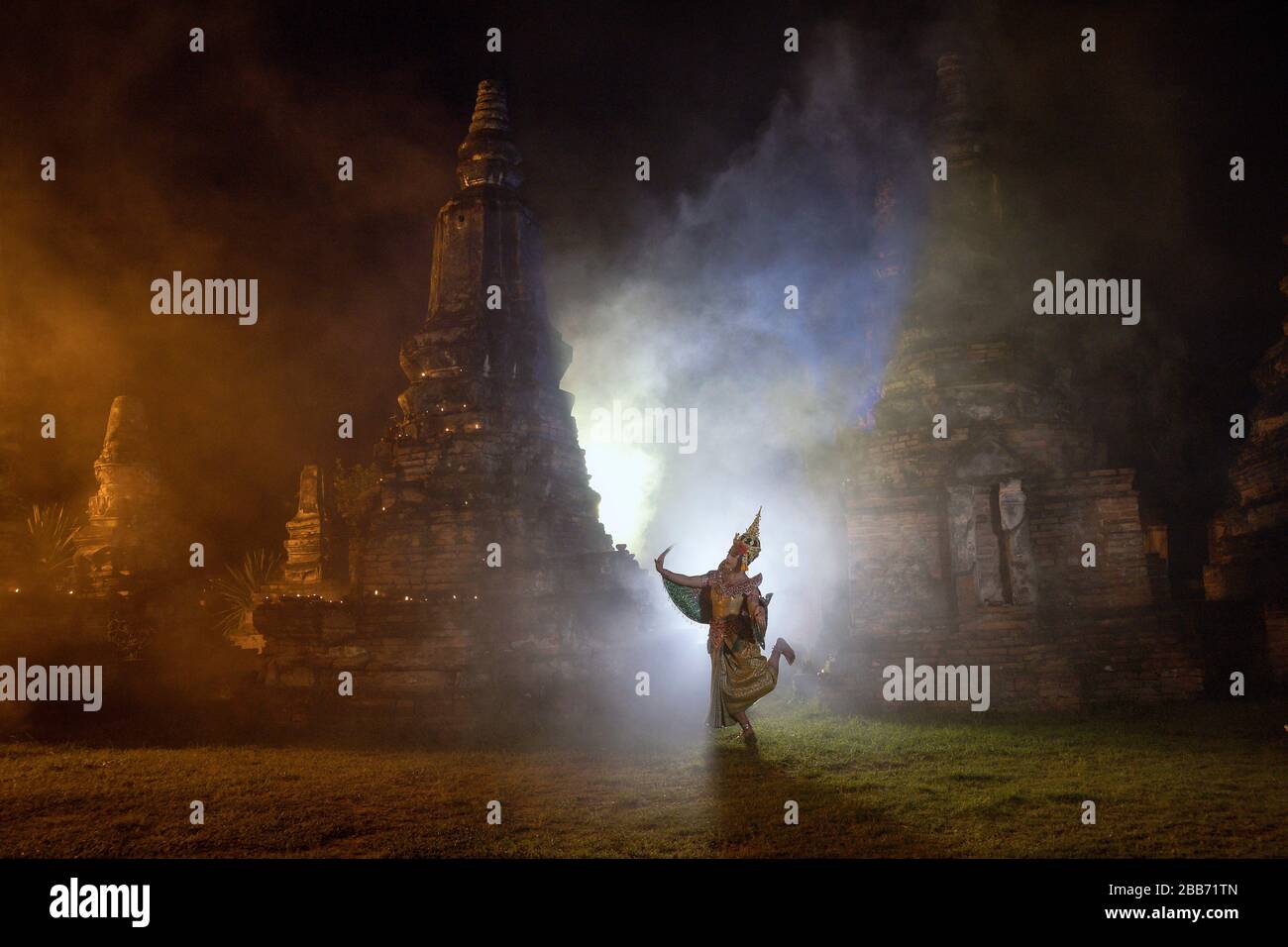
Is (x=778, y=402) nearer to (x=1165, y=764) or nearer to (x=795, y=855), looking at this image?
(x=1165, y=764)

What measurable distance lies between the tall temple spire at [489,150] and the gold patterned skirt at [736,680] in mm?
8816

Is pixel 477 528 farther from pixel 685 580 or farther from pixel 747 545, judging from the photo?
pixel 747 545

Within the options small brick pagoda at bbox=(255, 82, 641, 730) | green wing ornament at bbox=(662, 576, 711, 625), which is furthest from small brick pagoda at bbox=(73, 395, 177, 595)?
green wing ornament at bbox=(662, 576, 711, 625)

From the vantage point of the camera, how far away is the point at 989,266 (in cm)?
1227

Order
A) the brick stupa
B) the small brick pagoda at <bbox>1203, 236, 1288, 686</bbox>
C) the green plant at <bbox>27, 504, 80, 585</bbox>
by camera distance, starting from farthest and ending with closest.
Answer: the green plant at <bbox>27, 504, 80, 585</bbox> → the brick stupa → the small brick pagoda at <bbox>1203, 236, 1288, 686</bbox>

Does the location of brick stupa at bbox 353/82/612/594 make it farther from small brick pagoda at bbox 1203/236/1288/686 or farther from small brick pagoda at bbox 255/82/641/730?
small brick pagoda at bbox 1203/236/1288/686

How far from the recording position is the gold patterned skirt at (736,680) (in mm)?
8219

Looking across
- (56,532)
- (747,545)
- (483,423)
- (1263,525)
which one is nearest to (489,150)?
(483,423)

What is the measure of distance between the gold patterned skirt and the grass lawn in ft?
1.30

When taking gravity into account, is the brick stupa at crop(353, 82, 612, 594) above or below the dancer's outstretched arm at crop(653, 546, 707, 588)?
above

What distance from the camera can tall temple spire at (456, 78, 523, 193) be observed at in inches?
531

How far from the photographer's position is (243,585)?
25.2 m
